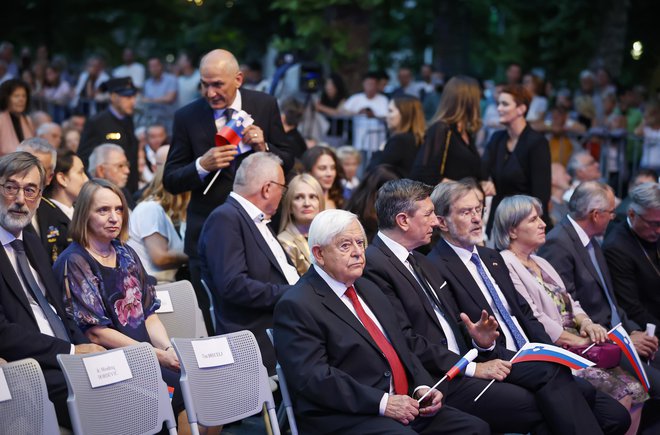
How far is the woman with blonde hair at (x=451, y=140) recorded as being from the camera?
7.53 m

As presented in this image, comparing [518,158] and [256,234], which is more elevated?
[518,158]

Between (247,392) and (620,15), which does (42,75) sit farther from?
(247,392)

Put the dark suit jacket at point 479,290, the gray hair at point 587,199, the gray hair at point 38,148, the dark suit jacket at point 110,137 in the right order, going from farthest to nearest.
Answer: the dark suit jacket at point 110,137
the gray hair at point 587,199
the gray hair at point 38,148
the dark suit jacket at point 479,290

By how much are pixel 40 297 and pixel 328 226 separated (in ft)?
4.73

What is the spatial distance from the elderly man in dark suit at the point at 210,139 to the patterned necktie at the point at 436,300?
1.26 meters

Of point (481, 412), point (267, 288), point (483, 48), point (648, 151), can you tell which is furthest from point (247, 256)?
point (483, 48)

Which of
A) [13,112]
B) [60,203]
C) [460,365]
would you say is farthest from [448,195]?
[13,112]

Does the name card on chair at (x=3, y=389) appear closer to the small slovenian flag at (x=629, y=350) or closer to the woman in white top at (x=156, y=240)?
the woman in white top at (x=156, y=240)

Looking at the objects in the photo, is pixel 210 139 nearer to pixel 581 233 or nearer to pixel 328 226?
pixel 328 226

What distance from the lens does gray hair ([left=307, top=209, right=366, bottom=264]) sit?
5.07 meters

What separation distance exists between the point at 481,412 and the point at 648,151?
307 inches

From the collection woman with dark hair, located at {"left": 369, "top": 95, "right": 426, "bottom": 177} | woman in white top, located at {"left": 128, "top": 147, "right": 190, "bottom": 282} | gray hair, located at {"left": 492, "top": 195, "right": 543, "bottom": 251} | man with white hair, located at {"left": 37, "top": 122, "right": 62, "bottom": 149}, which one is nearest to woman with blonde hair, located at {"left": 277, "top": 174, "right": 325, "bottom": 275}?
woman in white top, located at {"left": 128, "top": 147, "right": 190, "bottom": 282}

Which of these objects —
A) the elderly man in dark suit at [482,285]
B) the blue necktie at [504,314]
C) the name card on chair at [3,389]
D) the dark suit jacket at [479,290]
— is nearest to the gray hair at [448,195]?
the elderly man in dark suit at [482,285]

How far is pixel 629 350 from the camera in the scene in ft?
20.5
